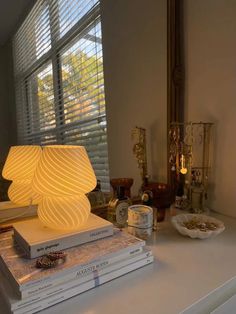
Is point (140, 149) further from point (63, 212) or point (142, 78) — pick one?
point (63, 212)

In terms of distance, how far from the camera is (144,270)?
64cm

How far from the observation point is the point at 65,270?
54 centimetres

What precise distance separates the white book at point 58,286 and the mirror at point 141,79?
19.3 inches

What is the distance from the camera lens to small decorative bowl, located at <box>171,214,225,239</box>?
0.81 metres

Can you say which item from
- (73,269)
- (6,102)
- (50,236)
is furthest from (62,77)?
(73,269)

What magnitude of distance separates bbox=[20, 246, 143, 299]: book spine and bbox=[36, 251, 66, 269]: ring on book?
38mm

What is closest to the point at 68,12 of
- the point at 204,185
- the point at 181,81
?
the point at 181,81

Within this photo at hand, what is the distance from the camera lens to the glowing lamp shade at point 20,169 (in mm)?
850

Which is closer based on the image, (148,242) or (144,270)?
(144,270)

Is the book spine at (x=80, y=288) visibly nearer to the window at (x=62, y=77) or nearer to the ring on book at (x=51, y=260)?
the ring on book at (x=51, y=260)

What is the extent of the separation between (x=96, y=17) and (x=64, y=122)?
436 mm

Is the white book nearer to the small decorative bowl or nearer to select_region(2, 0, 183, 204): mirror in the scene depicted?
the small decorative bowl

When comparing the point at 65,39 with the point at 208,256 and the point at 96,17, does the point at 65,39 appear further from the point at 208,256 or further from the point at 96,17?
the point at 208,256

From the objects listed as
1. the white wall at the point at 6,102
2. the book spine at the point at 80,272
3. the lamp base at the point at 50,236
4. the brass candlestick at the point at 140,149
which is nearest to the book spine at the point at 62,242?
the lamp base at the point at 50,236
